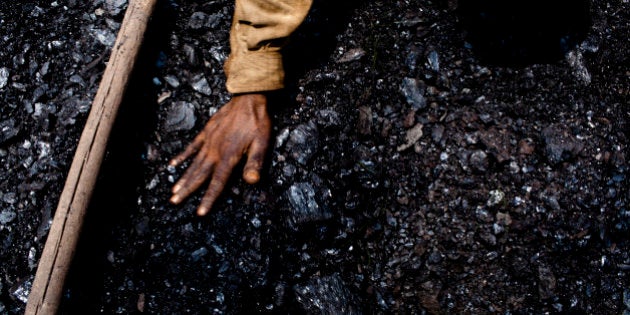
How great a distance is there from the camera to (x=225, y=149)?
6.45 ft

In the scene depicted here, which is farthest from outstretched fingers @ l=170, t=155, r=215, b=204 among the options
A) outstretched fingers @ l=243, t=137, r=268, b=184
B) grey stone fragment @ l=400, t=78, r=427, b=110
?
grey stone fragment @ l=400, t=78, r=427, b=110

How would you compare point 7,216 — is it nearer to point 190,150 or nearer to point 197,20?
point 190,150

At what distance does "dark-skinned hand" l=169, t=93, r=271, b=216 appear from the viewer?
77.0 inches

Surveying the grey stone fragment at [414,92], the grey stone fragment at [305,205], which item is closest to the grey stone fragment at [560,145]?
the grey stone fragment at [414,92]

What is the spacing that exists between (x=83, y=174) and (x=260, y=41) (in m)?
0.75

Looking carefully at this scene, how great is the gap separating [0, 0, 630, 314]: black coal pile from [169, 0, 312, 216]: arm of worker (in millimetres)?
81

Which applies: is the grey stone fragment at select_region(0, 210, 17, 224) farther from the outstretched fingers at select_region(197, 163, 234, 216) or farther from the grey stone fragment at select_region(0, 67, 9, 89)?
the outstretched fingers at select_region(197, 163, 234, 216)

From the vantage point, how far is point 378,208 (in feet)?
6.85

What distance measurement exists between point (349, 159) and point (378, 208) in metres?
0.22

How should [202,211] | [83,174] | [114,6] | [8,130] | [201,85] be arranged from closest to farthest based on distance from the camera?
[83,174], [202,211], [8,130], [201,85], [114,6]

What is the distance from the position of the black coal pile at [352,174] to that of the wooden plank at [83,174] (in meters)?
0.06

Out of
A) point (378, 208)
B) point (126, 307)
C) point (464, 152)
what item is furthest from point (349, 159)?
point (126, 307)

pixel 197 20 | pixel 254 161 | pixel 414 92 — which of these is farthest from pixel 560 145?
pixel 197 20

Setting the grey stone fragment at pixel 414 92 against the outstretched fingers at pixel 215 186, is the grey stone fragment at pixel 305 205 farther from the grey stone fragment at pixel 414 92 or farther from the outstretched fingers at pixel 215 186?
the grey stone fragment at pixel 414 92
